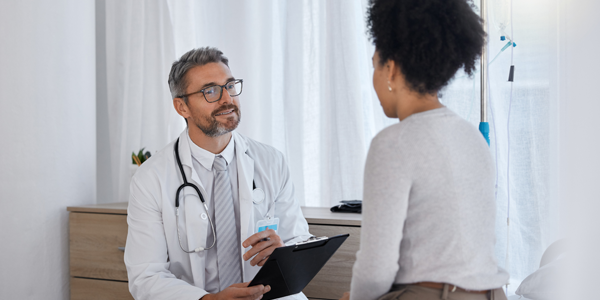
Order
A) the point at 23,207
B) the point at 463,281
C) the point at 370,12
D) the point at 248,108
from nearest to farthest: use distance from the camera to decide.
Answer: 1. the point at 463,281
2. the point at 370,12
3. the point at 23,207
4. the point at 248,108

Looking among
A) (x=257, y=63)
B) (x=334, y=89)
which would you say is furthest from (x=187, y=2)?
(x=334, y=89)

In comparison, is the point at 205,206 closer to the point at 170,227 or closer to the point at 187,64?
the point at 170,227

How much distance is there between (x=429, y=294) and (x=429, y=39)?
503mm

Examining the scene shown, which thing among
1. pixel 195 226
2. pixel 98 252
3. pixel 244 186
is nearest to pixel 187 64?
pixel 244 186

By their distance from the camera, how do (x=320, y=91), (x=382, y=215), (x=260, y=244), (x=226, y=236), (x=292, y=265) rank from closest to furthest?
(x=382, y=215) < (x=292, y=265) < (x=260, y=244) < (x=226, y=236) < (x=320, y=91)

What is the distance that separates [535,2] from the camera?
1818mm

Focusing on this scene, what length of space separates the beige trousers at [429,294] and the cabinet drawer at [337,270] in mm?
843

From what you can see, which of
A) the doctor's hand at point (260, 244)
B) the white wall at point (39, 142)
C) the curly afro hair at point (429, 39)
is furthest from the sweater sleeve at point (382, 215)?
the white wall at point (39, 142)

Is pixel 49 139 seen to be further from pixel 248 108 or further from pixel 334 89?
pixel 334 89

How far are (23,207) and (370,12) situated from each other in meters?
1.89

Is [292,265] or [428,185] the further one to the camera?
[292,265]

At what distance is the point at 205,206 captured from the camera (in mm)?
1617

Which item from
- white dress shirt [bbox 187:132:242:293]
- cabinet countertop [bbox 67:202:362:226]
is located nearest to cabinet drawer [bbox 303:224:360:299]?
cabinet countertop [bbox 67:202:362:226]

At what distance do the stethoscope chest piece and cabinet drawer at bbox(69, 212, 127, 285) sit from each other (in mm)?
722
